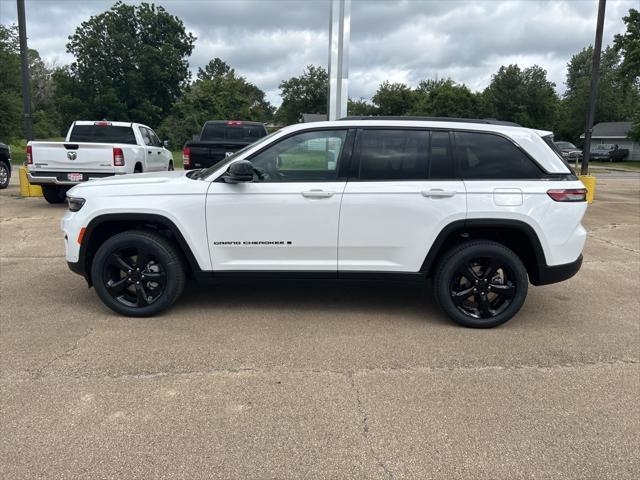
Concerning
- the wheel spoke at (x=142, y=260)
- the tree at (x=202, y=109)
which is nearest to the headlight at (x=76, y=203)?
the wheel spoke at (x=142, y=260)

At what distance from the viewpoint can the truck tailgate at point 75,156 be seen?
10.2 meters

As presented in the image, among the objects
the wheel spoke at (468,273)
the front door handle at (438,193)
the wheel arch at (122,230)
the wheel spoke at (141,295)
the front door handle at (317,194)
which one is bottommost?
the wheel spoke at (141,295)

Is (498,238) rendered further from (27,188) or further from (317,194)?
(27,188)

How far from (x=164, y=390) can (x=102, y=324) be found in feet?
4.88

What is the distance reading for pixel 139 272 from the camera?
475 centimetres

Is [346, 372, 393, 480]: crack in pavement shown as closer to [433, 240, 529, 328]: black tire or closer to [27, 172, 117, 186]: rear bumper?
[433, 240, 529, 328]: black tire

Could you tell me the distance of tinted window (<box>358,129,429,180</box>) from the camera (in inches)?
182

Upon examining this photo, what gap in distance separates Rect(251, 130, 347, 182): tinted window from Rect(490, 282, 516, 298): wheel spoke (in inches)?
68.5

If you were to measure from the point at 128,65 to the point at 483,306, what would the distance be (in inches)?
2371

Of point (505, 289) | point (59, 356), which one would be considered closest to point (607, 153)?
point (505, 289)

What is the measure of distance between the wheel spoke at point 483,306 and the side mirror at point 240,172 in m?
2.25

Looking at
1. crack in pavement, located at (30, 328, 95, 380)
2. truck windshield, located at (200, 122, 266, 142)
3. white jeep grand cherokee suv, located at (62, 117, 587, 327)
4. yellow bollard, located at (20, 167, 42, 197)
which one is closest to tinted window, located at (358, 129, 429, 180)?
white jeep grand cherokee suv, located at (62, 117, 587, 327)

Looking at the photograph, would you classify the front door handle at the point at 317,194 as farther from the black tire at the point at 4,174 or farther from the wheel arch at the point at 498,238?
the black tire at the point at 4,174

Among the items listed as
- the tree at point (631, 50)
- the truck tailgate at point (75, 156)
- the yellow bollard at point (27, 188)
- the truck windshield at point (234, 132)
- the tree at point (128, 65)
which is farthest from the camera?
the tree at point (128, 65)
